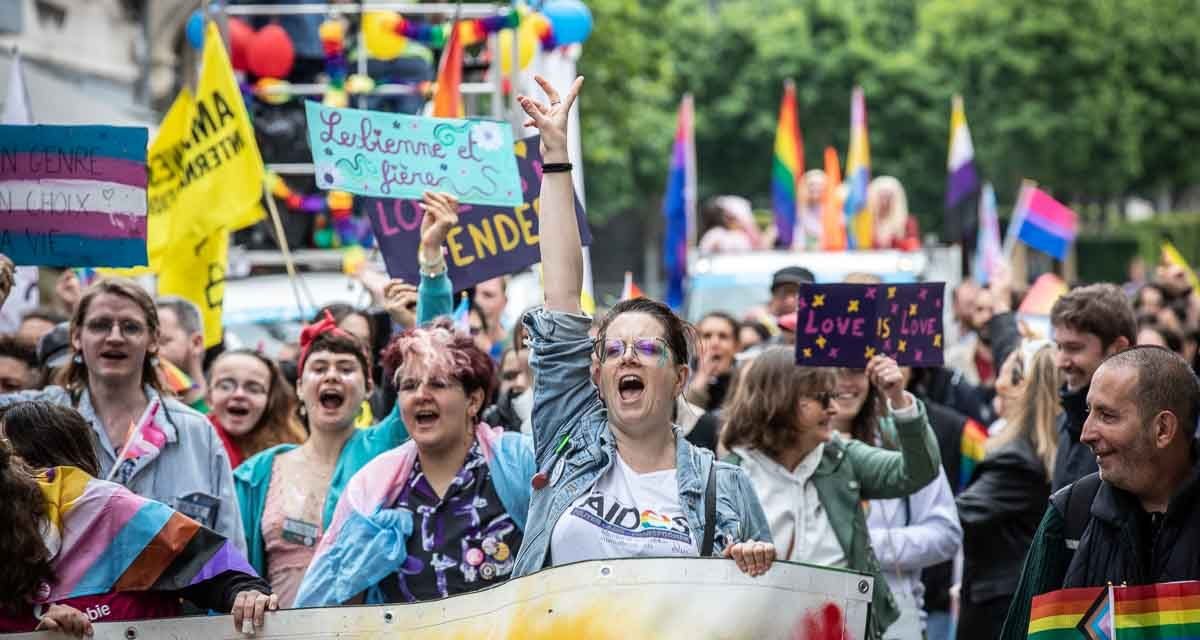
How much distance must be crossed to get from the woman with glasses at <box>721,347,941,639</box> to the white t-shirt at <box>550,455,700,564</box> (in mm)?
1420

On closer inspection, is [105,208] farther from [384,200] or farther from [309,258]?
[309,258]

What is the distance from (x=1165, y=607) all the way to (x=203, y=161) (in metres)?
5.25

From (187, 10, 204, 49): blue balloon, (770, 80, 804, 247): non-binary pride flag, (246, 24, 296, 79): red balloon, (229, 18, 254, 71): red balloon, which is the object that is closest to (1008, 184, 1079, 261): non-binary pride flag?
(770, 80, 804, 247): non-binary pride flag

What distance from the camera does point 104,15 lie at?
2002 centimetres

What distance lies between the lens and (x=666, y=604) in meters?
4.08

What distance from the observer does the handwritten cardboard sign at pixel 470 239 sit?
7.02 metres

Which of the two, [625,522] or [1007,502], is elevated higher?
[625,522]

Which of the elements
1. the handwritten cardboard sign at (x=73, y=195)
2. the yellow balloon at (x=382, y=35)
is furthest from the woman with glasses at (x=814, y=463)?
the yellow balloon at (x=382, y=35)

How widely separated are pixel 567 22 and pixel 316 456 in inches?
320

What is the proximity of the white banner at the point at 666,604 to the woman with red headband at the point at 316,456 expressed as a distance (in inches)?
65.7

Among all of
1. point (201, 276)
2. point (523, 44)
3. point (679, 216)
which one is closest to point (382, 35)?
point (523, 44)

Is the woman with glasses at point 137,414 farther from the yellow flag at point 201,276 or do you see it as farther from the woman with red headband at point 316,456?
the yellow flag at point 201,276

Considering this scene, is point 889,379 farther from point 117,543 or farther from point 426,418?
point 117,543

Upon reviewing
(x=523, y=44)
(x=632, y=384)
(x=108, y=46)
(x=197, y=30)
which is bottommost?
(x=632, y=384)
